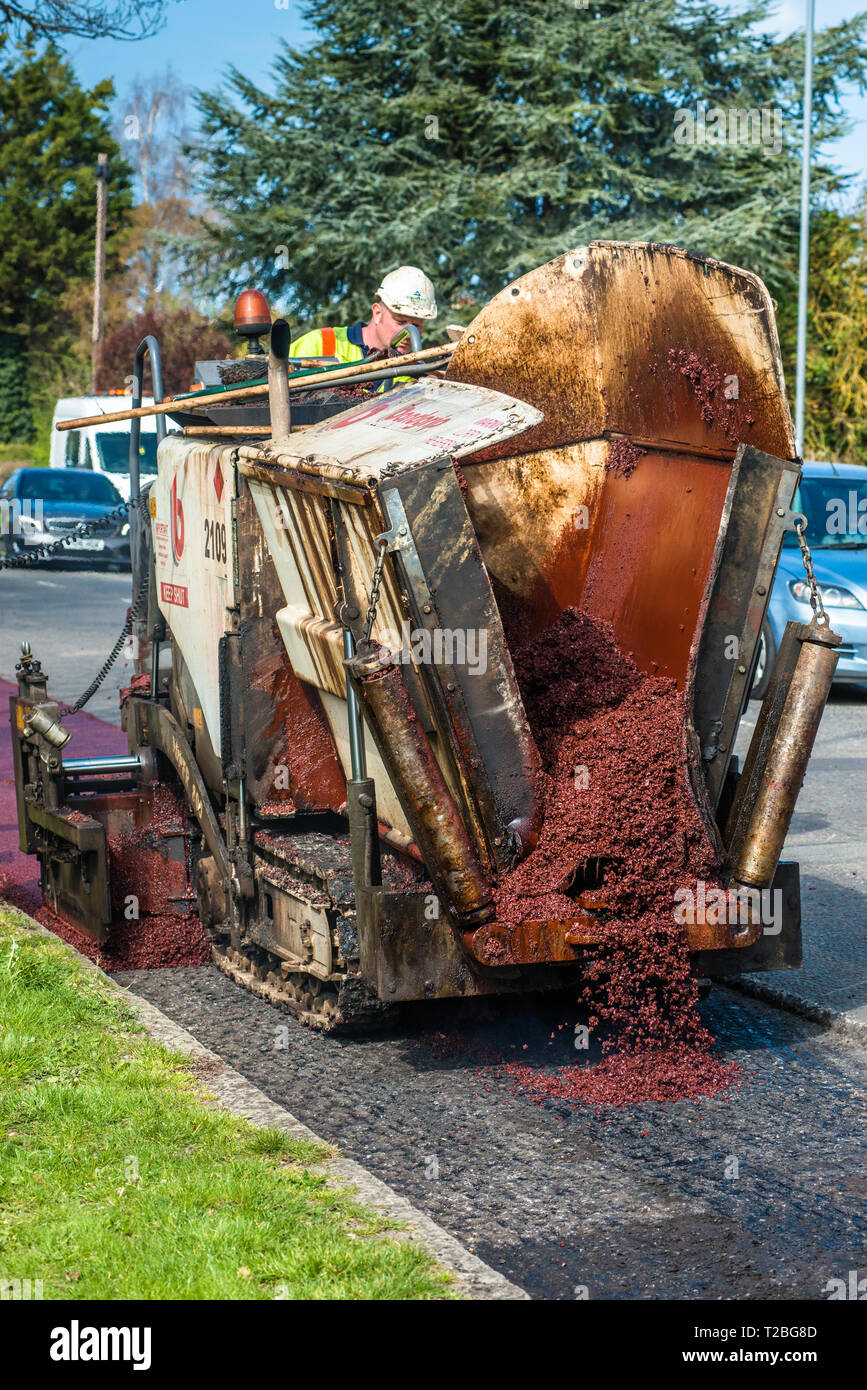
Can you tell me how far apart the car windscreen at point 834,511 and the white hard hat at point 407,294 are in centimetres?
615

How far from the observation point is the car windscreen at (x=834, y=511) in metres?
13.0

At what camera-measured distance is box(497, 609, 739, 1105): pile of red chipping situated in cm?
466

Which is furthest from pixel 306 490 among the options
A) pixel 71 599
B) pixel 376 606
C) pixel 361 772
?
pixel 71 599

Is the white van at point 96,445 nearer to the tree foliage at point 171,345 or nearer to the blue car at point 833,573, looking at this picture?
the tree foliage at point 171,345

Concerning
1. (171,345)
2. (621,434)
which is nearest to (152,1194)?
(621,434)

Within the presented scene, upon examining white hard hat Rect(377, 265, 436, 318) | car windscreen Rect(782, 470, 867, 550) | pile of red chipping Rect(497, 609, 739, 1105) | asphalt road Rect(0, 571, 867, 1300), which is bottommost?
asphalt road Rect(0, 571, 867, 1300)

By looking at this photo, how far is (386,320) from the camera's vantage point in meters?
7.46

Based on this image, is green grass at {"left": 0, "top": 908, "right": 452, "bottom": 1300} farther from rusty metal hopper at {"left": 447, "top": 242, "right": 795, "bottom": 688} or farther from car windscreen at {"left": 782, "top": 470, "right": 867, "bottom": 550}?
car windscreen at {"left": 782, "top": 470, "right": 867, "bottom": 550}

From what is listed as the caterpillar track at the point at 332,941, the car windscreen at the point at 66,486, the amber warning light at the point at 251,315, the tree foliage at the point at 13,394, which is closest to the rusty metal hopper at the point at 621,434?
the caterpillar track at the point at 332,941

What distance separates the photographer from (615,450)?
15.9 ft

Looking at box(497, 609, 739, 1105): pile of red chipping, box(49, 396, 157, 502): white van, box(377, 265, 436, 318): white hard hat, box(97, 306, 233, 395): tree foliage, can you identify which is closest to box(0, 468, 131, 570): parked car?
box(49, 396, 157, 502): white van

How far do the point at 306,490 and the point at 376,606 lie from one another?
517 mm

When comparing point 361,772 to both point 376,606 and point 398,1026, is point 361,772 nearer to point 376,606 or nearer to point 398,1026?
point 376,606

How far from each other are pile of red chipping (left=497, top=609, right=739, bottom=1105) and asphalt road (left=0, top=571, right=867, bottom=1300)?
168 millimetres
